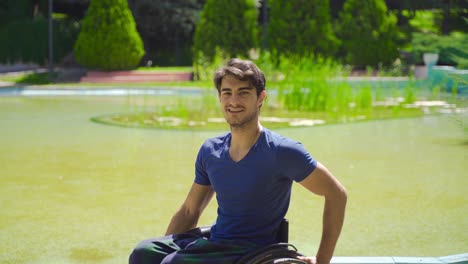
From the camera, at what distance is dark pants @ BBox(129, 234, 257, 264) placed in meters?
2.54

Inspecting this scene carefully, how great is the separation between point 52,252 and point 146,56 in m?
25.6

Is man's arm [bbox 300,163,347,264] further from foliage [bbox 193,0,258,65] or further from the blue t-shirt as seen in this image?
foliage [bbox 193,0,258,65]

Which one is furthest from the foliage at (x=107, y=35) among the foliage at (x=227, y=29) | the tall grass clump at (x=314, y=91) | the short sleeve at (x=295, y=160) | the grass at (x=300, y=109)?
the short sleeve at (x=295, y=160)

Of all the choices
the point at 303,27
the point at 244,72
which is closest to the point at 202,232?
the point at 244,72

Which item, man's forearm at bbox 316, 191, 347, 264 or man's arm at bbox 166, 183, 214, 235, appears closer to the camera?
man's forearm at bbox 316, 191, 347, 264

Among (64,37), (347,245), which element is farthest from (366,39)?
(347,245)

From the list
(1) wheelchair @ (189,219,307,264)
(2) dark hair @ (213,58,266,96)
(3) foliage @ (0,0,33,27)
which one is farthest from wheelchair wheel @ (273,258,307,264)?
(3) foliage @ (0,0,33,27)

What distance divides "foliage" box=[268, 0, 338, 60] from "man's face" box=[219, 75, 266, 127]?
23003 mm

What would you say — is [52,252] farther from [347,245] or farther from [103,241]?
[347,245]

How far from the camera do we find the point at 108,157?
7.90 m

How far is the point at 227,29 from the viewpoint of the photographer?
24797mm

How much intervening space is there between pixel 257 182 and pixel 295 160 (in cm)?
16

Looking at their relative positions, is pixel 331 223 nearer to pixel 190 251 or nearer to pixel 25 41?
pixel 190 251

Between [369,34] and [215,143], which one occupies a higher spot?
[215,143]
